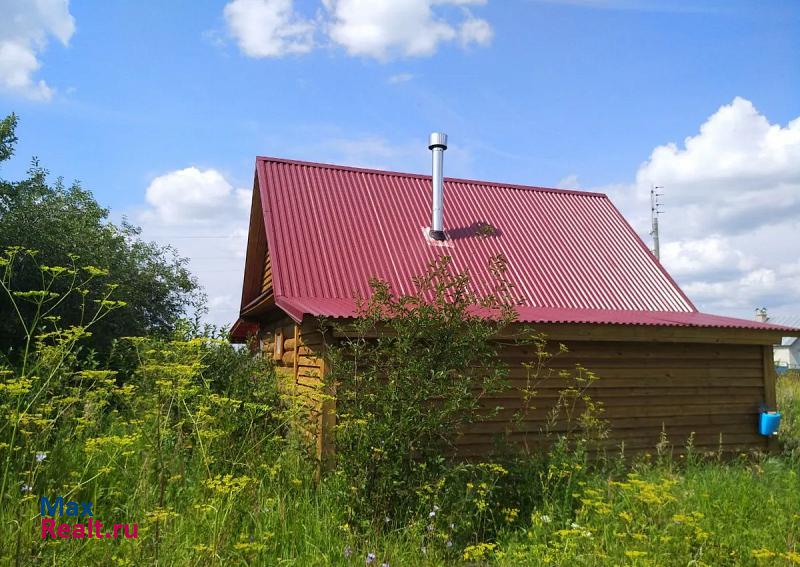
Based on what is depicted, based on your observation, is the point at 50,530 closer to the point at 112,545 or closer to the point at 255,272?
the point at 112,545

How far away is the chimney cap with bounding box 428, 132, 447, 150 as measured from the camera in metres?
12.8

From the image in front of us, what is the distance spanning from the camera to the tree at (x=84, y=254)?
14.2 m

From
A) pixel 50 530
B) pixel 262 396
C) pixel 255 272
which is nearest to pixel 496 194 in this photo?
pixel 255 272

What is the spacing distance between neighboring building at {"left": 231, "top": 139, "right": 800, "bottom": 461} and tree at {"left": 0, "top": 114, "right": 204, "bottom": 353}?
7.32 ft

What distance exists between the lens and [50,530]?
13.8 feet

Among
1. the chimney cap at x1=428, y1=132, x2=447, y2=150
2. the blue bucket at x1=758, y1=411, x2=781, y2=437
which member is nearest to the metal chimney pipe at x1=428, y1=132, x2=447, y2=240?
the chimney cap at x1=428, y1=132, x2=447, y2=150

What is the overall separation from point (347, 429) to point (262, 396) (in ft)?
9.69

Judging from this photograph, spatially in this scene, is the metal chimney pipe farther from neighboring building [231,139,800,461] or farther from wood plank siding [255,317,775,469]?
wood plank siding [255,317,775,469]

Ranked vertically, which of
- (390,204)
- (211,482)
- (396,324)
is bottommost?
(211,482)

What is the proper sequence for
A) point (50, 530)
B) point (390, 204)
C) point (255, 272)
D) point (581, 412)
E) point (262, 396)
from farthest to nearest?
point (255, 272), point (390, 204), point (581, 412), point (262, 396), point (50, 530)

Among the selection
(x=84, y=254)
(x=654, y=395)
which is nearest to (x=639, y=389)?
(x=654, y=395)

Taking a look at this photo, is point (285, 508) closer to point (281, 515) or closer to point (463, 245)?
point (281, 515)

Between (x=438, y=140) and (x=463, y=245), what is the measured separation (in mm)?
2362

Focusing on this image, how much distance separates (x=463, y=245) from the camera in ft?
39.8
